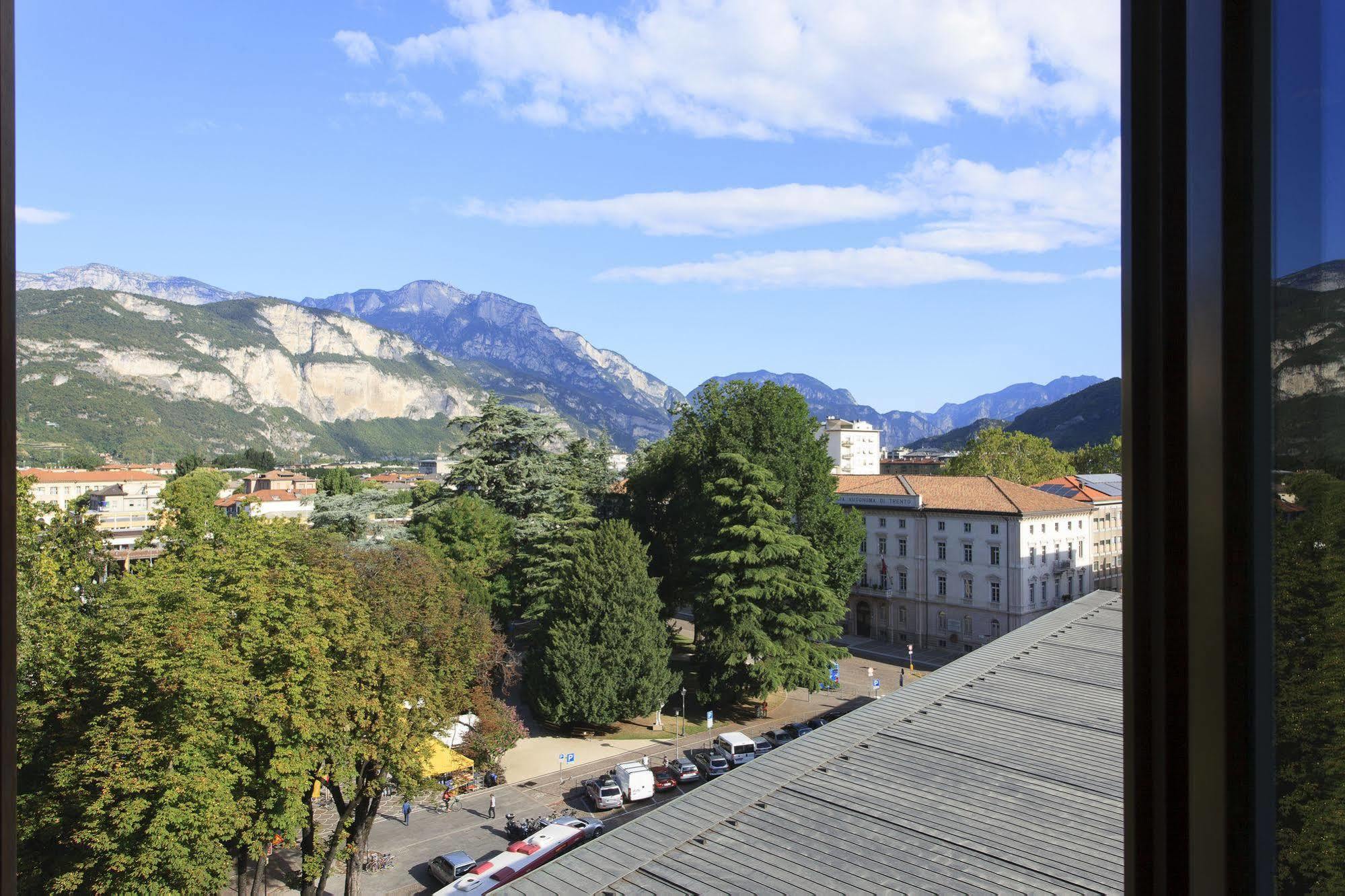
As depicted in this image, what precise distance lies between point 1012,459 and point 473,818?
36.7 meters

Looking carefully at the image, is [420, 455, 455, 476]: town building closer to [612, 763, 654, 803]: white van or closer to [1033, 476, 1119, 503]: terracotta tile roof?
[1033, 476, 1119, 503]: terracotta tile roof

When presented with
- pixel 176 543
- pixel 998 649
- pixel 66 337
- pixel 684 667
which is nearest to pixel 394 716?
pixel 176 543

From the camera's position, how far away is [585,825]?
15.4 m

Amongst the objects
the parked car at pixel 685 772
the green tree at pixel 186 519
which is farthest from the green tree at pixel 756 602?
the green tree at pixel 186 519

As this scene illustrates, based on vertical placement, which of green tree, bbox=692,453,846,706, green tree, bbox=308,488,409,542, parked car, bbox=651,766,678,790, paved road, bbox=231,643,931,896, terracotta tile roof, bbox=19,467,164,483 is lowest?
paved road, bbox=231,643,931,896

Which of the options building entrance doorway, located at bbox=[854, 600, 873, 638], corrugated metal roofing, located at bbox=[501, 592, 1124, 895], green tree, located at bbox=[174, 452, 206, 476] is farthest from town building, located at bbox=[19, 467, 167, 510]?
corrugated metal roofing, located at bbox=[501, 592, 1124, 895]

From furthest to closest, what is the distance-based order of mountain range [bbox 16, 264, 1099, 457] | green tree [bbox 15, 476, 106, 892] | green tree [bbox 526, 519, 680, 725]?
mountain range [bbox 16, 264, 1099, 457]
green tree [bbox 526, 519, 680, 725]
green tree [bbox 15, 476, 106, 892]

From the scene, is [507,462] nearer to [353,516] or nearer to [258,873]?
[353,516]

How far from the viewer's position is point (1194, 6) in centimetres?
112

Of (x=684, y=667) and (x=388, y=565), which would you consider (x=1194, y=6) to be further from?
(x=684, y=667)

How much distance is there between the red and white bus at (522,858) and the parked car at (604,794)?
1.29 m

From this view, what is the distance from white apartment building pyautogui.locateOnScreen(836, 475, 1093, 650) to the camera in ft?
93.7

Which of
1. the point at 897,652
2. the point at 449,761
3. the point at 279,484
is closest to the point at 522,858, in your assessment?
the point at 449,761

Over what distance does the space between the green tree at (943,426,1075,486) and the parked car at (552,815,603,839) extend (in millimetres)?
34582
